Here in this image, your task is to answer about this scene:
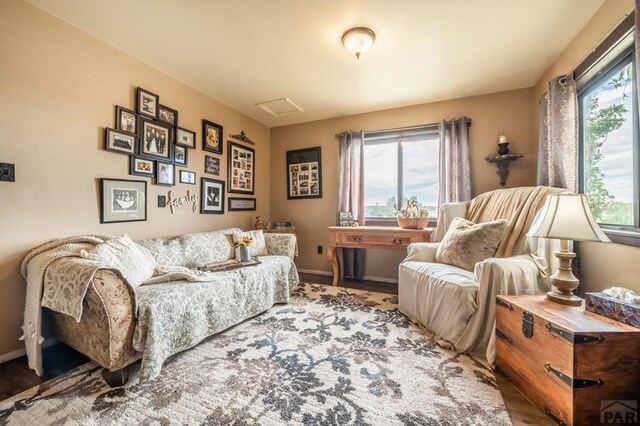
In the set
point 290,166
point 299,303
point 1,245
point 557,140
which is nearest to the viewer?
point 1,245

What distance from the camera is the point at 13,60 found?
1.69 m

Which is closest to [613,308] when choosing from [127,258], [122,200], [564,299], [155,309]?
[564,299]

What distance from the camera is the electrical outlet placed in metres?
1.63

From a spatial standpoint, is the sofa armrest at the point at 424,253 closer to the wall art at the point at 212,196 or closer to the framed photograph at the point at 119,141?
the wall art at the point at 212,196

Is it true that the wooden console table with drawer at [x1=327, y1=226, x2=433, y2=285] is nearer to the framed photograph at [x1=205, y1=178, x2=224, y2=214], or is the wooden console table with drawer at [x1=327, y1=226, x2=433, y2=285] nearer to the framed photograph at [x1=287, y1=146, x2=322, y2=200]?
the framed photograph at [x1=287, y1=146, x2=322, y2=200]

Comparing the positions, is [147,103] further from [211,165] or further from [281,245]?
[281,245]

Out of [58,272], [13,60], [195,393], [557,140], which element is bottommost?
[195,393]

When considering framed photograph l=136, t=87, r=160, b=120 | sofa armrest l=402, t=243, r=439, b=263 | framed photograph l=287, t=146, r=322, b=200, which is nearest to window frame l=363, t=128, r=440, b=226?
framed photograph l=287, t=146, r=322, b=200

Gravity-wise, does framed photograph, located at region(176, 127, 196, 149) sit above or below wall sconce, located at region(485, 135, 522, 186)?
above

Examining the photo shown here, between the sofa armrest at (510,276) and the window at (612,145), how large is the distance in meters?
0.56

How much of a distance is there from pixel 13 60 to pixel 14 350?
1.89 meters

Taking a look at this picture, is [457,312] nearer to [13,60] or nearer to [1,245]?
[1,245]

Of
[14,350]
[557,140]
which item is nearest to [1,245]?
[14,350]

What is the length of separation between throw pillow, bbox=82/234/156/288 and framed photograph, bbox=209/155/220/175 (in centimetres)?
135
